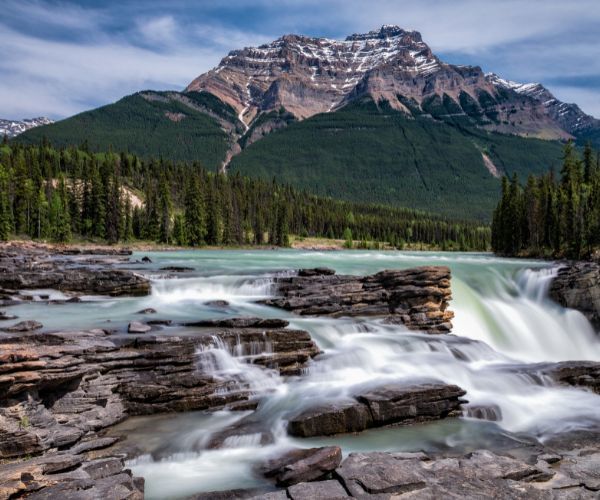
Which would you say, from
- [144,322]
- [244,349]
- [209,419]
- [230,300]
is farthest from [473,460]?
[230,300]

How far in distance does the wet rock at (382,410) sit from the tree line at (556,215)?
6074cm

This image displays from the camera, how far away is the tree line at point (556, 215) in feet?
218

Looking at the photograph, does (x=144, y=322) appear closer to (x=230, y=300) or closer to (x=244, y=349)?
(x=244, y=349)

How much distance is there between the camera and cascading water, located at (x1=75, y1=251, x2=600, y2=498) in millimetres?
12758

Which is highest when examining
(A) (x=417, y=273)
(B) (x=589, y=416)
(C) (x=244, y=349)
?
(A) (x=417, y=273)

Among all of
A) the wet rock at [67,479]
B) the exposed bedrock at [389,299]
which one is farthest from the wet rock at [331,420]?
the exposed bedrock at [389,299]

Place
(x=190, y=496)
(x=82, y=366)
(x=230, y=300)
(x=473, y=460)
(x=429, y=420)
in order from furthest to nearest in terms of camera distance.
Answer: (x=230, y=300) < (x=429, y=420) < (x=82, y=366) < (x=473, y=460) < (x=190, y=496)

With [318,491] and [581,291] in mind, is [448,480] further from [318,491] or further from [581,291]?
[581,291]

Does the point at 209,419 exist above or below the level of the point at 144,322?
below

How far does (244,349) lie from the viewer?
18.3 m

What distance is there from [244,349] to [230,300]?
44.5 ft

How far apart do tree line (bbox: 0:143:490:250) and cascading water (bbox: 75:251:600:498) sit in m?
78.3

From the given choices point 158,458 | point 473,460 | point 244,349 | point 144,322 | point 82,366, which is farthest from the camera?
point 144,322

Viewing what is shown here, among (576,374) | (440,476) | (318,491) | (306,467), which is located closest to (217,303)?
(306,467)
